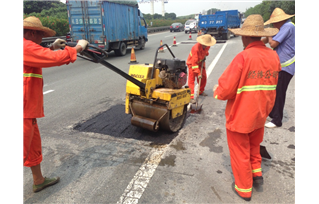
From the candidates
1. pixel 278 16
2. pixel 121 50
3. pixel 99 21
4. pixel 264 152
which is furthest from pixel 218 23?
pixel 264 152

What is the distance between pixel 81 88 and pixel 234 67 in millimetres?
5559

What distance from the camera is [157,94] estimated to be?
3.78 meters

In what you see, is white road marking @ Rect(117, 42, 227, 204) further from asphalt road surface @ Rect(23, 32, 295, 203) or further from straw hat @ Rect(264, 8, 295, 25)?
straw hat @ Rect(264, 8, 295, 25)

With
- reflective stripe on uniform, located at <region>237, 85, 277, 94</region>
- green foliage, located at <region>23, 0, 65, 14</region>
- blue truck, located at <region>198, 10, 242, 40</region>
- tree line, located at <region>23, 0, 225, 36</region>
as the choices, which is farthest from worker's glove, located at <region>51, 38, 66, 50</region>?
green foliage, located at <region>23, 0, 65, 14</region>

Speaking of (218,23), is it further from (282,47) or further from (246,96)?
(246,96)

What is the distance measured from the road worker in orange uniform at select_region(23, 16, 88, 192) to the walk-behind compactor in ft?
4.59

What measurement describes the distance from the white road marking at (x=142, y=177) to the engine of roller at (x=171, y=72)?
106 centimetres

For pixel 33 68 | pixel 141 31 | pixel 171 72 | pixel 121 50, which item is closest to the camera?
pixel 33 68

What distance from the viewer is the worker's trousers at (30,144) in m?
2.37

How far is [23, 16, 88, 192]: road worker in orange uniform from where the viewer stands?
2217mm

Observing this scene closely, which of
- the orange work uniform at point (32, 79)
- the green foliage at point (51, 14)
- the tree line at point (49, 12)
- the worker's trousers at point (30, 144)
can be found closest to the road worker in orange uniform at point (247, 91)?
the orange work uniform at point (32, 79)

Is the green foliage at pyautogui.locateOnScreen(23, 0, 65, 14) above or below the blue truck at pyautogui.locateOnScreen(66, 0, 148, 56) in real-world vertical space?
above

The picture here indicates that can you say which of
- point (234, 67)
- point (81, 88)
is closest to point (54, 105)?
point (81, 88)

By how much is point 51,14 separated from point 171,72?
2666 centimetres
